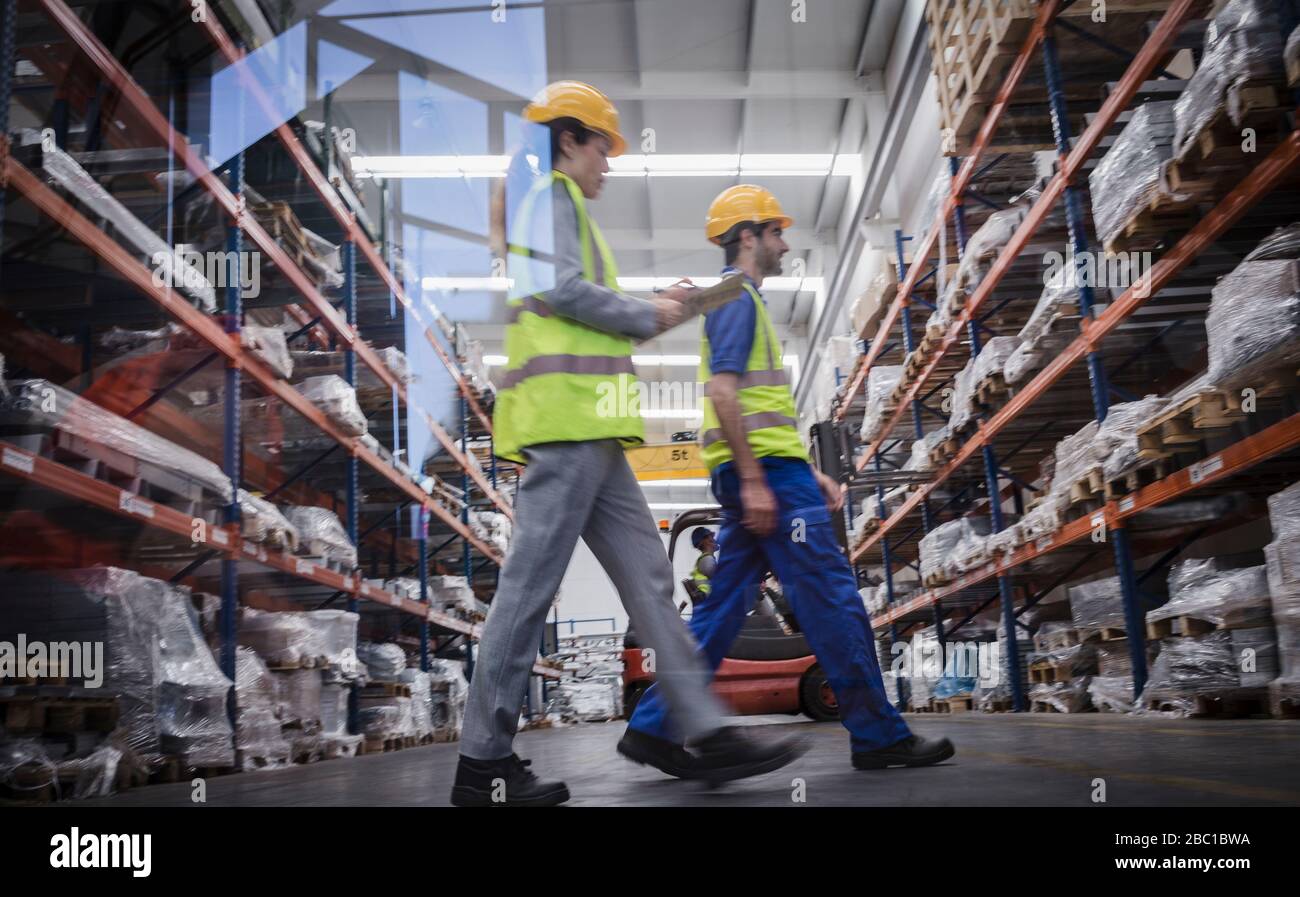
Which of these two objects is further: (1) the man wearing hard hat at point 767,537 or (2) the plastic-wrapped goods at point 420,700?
(2) the plastic-wrapped goods at point 420,700

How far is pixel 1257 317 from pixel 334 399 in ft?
17.5

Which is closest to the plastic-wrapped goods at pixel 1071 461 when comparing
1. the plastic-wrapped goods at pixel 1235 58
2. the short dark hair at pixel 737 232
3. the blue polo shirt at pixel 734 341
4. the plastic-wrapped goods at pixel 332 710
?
the plastic-wrapped goods at pixel 1235 58

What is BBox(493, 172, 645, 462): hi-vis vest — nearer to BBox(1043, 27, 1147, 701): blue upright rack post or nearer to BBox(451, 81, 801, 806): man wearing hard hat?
BBox(451, 81, 801, 806): man wearing hard hat

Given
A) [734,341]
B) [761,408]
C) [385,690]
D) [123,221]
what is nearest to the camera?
[734,341]

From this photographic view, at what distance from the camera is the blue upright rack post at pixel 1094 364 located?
559 centimetres

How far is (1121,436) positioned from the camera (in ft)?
17.6

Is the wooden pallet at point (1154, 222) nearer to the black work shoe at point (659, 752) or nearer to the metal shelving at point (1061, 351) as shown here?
the metal shelving at point (1061, 351)

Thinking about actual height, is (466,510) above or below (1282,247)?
below

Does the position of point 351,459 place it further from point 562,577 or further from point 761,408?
point 562,577

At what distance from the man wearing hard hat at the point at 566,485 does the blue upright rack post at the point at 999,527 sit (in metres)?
5.68

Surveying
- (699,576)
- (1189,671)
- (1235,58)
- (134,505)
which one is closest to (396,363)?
(699,576)

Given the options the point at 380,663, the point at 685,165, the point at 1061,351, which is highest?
the point at 685,165
